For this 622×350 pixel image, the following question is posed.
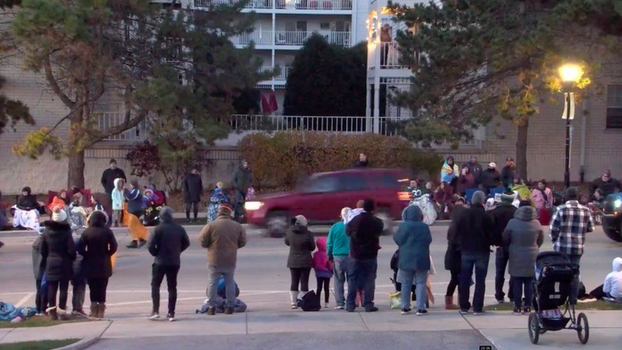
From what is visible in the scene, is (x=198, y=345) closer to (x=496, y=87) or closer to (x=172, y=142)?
(x=172, y=142)

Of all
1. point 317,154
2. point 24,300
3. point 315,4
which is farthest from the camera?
point 315,4

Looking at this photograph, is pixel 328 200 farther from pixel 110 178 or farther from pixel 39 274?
pixel 39 274

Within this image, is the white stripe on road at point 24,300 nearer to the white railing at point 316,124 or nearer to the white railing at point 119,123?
the white railing at point 119,123

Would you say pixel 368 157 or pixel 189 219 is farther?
pixel 368 157

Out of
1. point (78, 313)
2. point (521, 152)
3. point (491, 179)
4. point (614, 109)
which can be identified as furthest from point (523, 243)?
point (614, 109)

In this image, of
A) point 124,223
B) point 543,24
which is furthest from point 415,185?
point 124,223

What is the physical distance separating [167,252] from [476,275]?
14.2 ft

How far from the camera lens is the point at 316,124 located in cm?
3544

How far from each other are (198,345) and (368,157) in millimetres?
20588

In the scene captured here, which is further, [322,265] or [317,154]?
[317,154]

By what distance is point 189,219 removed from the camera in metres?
27.4

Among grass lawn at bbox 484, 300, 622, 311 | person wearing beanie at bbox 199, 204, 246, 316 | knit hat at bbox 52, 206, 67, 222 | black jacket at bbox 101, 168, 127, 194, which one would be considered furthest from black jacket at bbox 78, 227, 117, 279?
black jacket at bbox 101, 168, 127, 194

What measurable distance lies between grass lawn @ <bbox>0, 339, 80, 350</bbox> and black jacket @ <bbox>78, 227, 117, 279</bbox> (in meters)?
2.02

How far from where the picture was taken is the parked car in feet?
71.1
